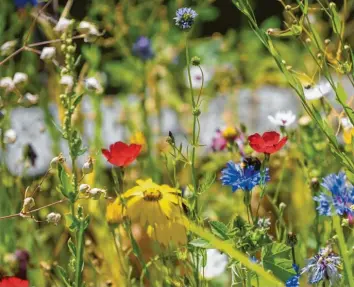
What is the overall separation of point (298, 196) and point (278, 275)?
0.79m

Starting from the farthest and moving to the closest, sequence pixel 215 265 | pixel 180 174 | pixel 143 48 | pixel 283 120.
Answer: pixel 180 174 → pixel 143 48 → pixel 215 265 → pixel 283 120

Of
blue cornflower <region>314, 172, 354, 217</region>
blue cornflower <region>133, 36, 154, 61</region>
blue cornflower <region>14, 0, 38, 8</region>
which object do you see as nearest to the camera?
blue cornflower <region>314, 172, 354, 217</region>

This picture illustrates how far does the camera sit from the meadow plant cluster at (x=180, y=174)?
3.27ft

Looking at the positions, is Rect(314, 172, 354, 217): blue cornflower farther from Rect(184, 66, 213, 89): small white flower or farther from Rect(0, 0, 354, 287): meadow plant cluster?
Rect(184, 66, 213, 89): small white flower

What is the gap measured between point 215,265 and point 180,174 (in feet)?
2.26

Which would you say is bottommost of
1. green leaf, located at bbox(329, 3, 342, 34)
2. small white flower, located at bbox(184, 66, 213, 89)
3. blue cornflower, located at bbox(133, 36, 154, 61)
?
small white flower, located at bbox(184, 66, 213, 89)

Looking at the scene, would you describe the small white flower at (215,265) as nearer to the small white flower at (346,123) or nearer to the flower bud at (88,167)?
the small white flower at (346,123)

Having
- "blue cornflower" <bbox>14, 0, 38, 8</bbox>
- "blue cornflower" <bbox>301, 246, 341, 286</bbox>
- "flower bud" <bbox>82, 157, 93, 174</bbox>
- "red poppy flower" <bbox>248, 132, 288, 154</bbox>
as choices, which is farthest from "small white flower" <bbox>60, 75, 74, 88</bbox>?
"blue cornflower" <bbox>14, 0, 38, 8</bbox>

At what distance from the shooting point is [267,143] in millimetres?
1024

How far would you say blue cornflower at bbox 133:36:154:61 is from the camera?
1.95m

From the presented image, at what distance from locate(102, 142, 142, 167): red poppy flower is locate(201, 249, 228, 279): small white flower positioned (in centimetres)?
32

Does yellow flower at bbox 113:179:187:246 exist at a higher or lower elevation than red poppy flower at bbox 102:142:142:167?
lower

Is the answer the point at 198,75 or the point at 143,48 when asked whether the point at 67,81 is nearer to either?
the point at 143,48

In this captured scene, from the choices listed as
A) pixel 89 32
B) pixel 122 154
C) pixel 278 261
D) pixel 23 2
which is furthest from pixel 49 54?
pixel 23 2
